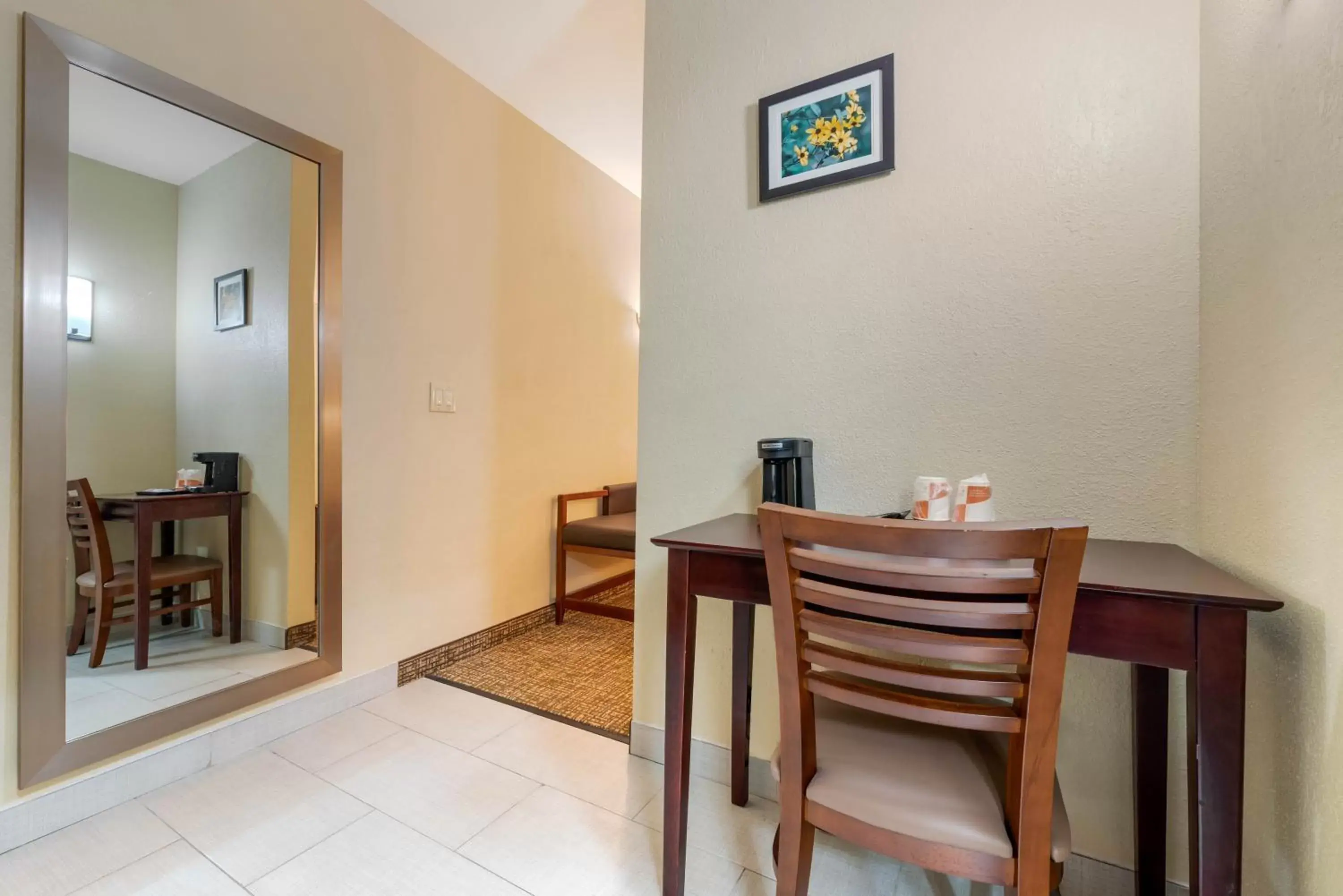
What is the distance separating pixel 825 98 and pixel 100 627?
8.20 ft

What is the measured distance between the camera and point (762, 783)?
155 centimetres

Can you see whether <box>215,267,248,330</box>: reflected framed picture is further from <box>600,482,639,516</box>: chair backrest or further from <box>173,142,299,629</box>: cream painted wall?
<box>600,482,639,516</box>: chair backrest

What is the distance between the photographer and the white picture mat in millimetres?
1395

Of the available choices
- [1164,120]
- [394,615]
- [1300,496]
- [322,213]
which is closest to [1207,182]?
[1164,120]

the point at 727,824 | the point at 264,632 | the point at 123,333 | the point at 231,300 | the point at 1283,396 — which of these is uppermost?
the point at 231,300

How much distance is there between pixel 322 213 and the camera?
6.25 feet

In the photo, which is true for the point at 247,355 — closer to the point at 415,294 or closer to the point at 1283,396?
the point at 415,294

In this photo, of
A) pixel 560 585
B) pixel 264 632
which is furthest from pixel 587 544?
pixel 264 632

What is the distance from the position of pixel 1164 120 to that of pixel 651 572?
169 centimetres

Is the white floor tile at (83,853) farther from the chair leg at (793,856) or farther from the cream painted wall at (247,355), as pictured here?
the chair leg at (793,856)

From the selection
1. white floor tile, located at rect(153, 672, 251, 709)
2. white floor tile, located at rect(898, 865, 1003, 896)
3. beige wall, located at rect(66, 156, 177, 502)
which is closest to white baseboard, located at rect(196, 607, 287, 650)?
white floor tile, located at rect(153, 672, 251, 709)

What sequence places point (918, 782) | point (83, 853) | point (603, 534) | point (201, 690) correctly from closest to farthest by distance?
point (918, 782) → point (83, 853) → point (201, 690) → point (603, 534)

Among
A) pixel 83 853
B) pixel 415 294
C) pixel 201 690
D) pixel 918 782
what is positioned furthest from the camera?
pixel 415 294

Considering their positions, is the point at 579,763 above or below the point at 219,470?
below
